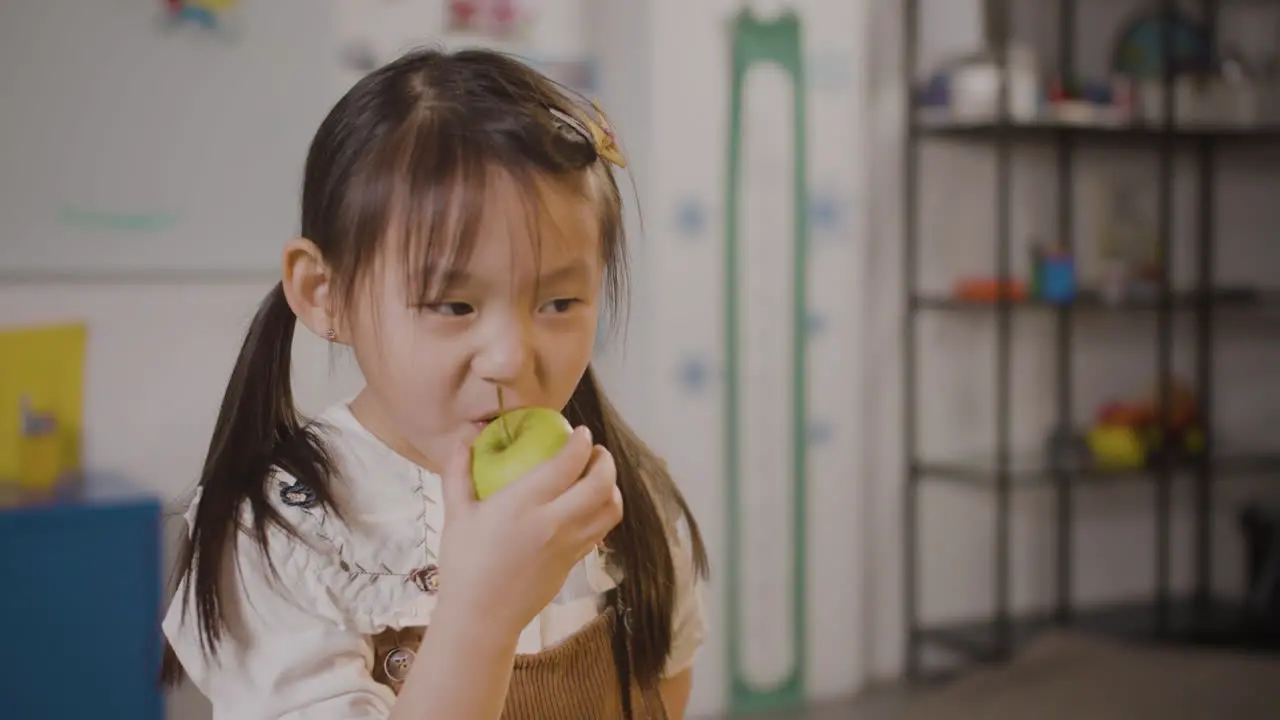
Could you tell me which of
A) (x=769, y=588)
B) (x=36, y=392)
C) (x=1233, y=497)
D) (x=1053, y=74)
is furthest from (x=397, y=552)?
(x=1233, y=497)

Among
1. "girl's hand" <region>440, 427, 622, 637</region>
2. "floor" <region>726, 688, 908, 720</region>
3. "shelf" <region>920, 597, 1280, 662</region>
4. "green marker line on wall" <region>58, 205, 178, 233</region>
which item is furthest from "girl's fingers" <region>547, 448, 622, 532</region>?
"shelf" <region>920, 597, 1280, 662</region>

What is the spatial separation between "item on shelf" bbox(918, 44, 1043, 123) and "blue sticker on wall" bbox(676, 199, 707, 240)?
0.60m

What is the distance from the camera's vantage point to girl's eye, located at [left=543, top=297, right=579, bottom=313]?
616mm

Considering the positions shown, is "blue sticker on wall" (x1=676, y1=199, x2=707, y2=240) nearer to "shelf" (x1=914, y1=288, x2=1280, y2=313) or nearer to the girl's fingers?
"shelf" (x1=914, y1=288, x2=1280, y2=313)

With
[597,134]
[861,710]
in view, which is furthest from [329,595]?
[861,710]

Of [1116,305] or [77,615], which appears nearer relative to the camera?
[77,615]

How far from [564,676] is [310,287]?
0.80ft

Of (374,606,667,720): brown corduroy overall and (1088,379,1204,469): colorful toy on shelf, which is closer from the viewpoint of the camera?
(374,606,667,720): brown corduroy overall

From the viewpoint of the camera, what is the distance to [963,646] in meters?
2.83

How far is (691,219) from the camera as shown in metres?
2.53

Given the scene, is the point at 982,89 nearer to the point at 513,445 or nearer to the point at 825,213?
the point at 825,213

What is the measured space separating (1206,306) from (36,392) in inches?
95.2

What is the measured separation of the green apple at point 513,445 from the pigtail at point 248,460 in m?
0.12

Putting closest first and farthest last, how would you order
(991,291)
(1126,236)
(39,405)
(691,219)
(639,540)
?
1. (639,540)
2. (39,405)
3. (691,219)
4. (991,291)
5. (1126,236)
